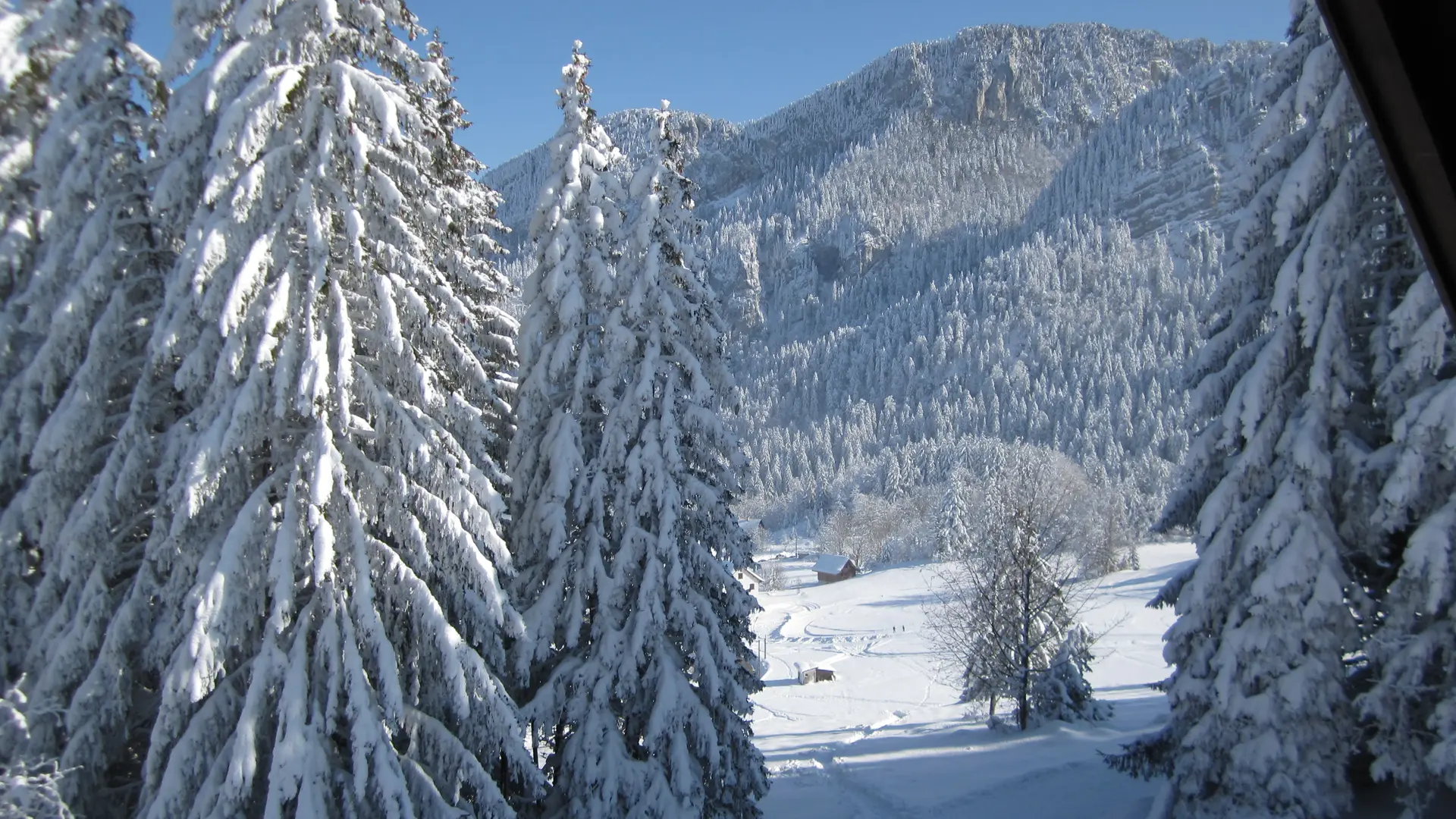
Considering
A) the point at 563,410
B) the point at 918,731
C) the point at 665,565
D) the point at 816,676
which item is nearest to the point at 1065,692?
the point at 918,731

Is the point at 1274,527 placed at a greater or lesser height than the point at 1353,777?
greater

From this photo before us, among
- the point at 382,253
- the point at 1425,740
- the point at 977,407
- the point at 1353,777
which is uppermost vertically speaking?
the point at 977,407

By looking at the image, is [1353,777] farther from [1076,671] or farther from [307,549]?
[307,549]

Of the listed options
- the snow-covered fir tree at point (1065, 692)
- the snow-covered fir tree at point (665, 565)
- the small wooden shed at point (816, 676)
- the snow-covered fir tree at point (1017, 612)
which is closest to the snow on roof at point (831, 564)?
the small wooden shed at point (816, 676)

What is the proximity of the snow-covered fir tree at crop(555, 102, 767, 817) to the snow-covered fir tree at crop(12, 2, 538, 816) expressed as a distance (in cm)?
215

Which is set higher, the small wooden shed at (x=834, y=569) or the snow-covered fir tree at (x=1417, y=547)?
the small wooden shed at (x=834, y=569)

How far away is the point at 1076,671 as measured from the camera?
25.8m

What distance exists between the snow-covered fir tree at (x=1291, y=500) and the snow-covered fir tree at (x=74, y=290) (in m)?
16.0

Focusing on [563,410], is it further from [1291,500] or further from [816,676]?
[816,676]

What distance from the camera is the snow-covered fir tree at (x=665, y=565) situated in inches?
494

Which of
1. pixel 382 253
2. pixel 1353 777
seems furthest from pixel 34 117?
pixel 1353 777

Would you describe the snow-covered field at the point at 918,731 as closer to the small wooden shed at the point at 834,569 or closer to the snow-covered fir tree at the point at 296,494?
the snow-covered fir tree at the point at 296,494

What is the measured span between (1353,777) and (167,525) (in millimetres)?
17040

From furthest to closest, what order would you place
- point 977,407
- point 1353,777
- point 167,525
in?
point 977,407, point 1353,777, point 167,525
